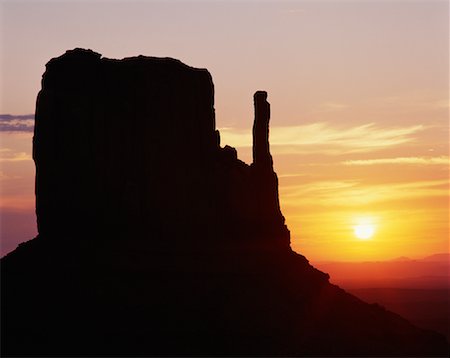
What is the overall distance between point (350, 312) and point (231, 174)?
14.1m

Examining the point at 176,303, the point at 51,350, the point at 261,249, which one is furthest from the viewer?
the point at 261,249

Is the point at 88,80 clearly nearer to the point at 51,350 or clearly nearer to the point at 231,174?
the point at 231,174

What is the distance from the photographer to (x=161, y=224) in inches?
2948

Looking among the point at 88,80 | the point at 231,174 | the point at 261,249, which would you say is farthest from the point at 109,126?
the point at 261,249

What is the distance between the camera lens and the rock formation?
67125mm

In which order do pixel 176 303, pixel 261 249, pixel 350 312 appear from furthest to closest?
pixel 261 249 → pixel 350 312 → pixel 176 303

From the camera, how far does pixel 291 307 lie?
68.8m

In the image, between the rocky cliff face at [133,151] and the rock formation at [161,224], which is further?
the rocky cliff face at [133,151]

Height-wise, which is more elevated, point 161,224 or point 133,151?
point 133,151

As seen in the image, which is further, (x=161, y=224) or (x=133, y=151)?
(x=133, y=151)

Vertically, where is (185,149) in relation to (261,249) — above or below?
above

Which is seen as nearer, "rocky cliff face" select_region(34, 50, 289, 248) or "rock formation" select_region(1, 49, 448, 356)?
"rock formation" select_region(1, 49, 448, 356)

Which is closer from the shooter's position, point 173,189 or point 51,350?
point 51,350

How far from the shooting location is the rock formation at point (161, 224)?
67.1 m
